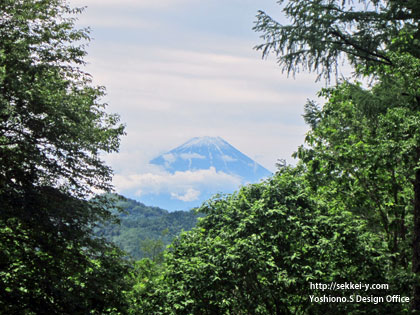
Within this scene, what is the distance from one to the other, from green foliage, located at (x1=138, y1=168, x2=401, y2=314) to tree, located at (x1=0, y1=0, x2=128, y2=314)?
185cm

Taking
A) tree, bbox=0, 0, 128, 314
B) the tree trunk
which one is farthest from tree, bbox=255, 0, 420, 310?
tree, bbox=0, 0, 128, 314

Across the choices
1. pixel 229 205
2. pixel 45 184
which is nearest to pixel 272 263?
pixel 229 205

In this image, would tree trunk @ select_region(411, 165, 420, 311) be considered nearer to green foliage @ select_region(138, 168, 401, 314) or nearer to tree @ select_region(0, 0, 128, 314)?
green foliage @ select_region(138, 168, 401, 314)

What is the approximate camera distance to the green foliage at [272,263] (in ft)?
33.3

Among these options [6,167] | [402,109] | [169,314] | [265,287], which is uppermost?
[402,109]

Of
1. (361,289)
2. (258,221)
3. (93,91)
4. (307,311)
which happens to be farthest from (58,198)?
(361,289)

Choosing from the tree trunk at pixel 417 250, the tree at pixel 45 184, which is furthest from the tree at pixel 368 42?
the tree at pixel 45 184

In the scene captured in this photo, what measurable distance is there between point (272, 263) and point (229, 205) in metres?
2.57

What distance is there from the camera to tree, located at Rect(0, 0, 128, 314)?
8727mm

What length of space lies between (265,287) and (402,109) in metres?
5.43

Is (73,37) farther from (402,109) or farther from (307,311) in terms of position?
(307,311)

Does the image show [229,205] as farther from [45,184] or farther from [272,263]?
[45,184]

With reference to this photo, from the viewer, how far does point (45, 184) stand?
31.2 ft

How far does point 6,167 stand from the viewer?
9211 millimetres
